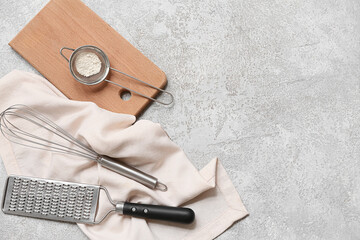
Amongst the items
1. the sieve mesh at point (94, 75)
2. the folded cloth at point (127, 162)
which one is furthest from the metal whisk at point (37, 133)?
the sieve mesh at point (94, 75)

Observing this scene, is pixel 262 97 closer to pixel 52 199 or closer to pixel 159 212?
pixel 159 212

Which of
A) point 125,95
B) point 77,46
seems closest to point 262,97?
point 125,95

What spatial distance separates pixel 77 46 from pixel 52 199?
0.34 metres

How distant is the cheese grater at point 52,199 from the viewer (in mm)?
790

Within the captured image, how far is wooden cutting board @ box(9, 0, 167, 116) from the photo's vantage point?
0.82 m

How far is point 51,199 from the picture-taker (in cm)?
80

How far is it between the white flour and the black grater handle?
29 cm

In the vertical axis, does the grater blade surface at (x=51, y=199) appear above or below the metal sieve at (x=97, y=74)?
below

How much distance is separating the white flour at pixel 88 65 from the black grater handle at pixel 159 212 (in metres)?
0.29

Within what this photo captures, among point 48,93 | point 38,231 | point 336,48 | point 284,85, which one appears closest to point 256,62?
point 284,85

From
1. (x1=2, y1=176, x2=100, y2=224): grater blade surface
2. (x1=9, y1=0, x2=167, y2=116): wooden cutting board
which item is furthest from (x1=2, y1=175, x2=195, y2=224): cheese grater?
(x1=9, y1=0, x2=167, y2=116): wooden cutting board

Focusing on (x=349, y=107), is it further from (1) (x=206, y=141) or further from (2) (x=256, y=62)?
(1) (x=206, y=141)

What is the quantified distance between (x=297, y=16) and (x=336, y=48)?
4.6 inches

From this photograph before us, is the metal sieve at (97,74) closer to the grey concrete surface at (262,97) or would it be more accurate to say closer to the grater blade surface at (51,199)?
the grey concrete surface at (262,97)
